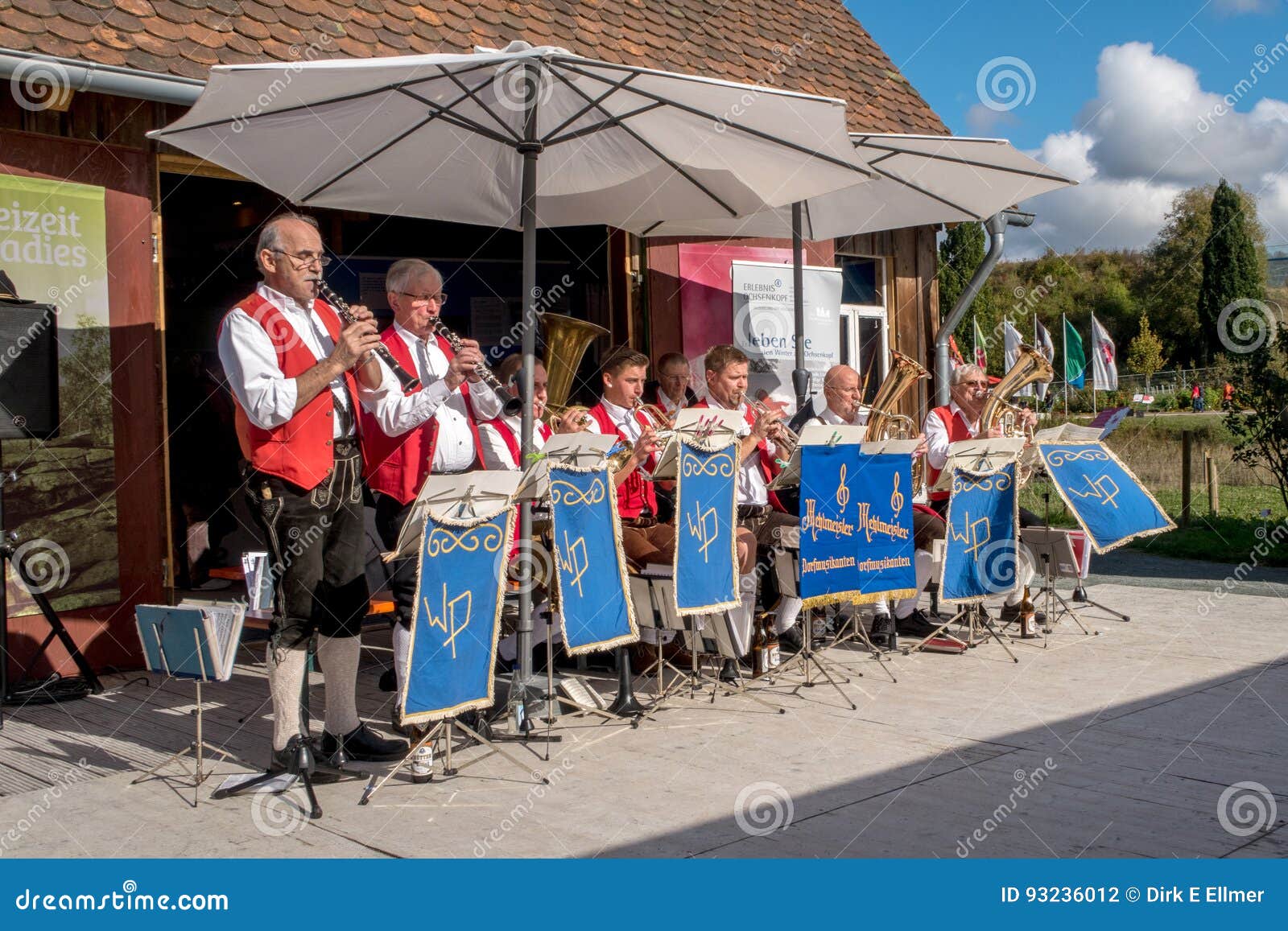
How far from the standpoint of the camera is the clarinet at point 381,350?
4.59 metres

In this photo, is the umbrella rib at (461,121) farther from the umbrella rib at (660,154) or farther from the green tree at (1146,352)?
the green tree at (1146,352)

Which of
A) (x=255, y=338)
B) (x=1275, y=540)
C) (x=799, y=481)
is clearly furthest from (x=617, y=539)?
(x=1275, y=540)

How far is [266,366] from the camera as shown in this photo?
4.52 m

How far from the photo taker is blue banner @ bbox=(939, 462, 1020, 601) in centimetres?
695

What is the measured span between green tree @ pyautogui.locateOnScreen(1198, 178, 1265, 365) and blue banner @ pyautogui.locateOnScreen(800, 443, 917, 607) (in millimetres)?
54480

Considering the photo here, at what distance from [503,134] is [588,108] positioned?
654 millimetres

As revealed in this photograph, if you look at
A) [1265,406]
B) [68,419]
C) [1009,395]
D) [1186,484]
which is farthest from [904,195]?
[1186,484]

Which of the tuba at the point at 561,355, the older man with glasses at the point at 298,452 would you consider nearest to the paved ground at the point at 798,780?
the older man with glasses at the point at 298,452

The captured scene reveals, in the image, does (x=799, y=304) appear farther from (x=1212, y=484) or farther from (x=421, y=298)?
(x=1212, y=484)

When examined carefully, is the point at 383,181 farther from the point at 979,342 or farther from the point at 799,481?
the point at 979,342

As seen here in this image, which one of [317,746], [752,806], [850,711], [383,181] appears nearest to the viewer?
[752,806]

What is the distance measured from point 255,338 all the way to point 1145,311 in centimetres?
6028

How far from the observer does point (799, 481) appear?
20.7 ft

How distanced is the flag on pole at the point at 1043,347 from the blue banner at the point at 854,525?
2.18 metres
